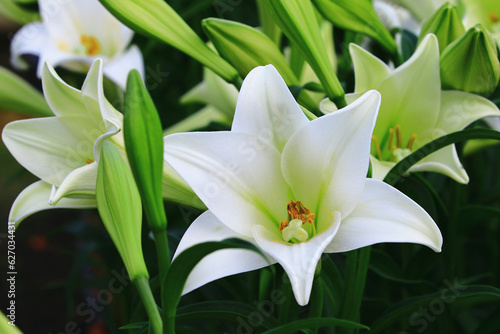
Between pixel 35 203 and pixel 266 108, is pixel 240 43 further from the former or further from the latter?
pixel 35 203

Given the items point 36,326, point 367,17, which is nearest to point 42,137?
point 367,17

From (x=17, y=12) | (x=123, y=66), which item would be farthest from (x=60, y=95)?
(x=17, y=12)

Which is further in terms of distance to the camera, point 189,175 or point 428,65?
point 428,65

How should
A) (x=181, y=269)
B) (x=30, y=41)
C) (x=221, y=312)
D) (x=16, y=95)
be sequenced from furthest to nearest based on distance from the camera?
(x=30, y=41)
(x=16, y=95)
(x=221, y=312)
(x=181, y=269)

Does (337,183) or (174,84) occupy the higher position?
(337,183)

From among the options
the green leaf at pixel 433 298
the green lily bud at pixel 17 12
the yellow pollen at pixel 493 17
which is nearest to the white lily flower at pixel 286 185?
the green leaf at pixel 433 298

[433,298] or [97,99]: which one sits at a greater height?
[97,99]

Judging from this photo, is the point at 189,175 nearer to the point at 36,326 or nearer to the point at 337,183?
the point at 337,183

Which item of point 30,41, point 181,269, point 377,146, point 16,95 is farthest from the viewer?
point 30,41
